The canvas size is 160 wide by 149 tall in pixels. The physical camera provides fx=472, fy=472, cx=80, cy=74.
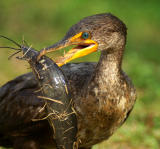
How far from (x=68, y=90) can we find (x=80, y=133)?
88 centimetres

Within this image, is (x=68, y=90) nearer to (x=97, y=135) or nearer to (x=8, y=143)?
(x=97, y=135)

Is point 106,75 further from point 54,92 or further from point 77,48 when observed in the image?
point 54,92

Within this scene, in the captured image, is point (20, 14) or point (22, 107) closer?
point (22, 107)

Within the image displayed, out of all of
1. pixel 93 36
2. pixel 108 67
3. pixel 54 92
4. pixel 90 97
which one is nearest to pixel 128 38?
pixel 108 67

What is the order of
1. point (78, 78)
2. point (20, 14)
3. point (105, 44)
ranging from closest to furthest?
point (105, 44), point (78, 78), point (20, 14)

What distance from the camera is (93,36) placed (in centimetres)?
400

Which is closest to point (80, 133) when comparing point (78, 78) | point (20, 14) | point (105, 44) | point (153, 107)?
point (78, 78)

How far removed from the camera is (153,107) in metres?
6.54

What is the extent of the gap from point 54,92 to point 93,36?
0.79m

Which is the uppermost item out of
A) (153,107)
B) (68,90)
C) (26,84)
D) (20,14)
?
(68,90)

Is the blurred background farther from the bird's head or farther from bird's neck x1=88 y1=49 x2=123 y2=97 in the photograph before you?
the bird's head

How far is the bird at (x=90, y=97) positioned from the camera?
4051 mm

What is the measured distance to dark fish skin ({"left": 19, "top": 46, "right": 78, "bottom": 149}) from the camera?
3.43 m

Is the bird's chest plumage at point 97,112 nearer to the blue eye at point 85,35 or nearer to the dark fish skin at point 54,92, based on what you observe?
the blue eye at point 85,35
